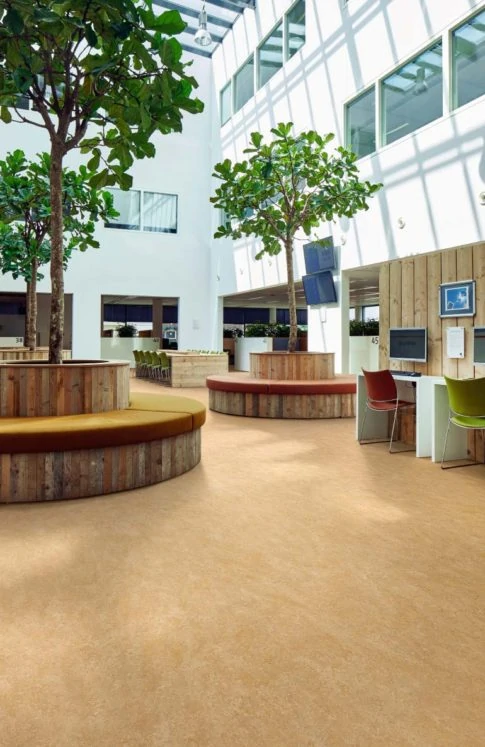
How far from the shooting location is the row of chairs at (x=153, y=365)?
11434 mm

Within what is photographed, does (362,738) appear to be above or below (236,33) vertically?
below

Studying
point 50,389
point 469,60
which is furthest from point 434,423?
point 469,60

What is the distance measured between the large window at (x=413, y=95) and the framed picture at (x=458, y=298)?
13.2ft

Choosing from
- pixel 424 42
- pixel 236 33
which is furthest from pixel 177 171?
pixel 424 42

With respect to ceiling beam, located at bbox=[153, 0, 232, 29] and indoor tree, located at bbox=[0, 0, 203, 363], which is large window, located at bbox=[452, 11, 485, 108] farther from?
ceiling beam, located at bbox=[153, 0, 232, 29]

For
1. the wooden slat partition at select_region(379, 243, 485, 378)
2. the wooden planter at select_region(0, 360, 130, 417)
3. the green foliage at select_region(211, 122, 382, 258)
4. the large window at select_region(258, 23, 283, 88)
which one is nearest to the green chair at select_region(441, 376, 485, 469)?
the wooden slat partition at select_region(379, 243, 485, 378)

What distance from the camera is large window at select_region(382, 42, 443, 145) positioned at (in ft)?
24.6

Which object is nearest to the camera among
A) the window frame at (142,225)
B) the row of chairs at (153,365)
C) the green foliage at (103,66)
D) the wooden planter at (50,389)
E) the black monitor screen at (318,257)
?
the green foliage at (103,66)

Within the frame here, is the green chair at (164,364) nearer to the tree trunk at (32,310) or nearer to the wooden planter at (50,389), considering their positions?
the tree trunk at (32,310)

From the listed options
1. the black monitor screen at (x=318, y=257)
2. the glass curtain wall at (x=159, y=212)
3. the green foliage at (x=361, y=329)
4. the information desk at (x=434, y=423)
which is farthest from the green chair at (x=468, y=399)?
the glass curtain wall at (x=159, y=212)

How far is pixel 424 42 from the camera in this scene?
25.0 ft

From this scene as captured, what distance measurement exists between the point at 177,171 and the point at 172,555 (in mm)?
14861

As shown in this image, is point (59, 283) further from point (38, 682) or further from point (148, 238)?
point (148, 238)

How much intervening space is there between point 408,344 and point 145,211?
11646mm
